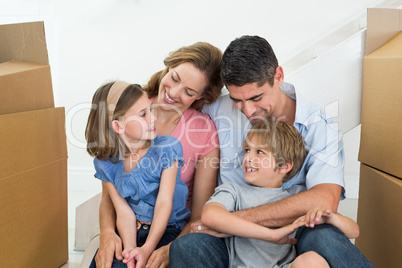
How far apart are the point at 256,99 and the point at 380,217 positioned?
1.86 ft

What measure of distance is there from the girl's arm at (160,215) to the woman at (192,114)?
0.43 ft

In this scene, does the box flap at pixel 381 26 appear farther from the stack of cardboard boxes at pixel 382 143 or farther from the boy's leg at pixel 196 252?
the boy's leg at pixel 196 252

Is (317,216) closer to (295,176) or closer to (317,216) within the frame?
(317,216)

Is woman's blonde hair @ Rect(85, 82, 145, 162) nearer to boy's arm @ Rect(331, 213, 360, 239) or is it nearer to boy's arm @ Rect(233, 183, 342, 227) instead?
boy's arm @ Rect(233, 183, 342, 227)

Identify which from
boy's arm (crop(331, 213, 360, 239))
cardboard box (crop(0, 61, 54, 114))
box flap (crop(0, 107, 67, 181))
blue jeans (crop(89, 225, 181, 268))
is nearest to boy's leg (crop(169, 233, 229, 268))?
blue jeans (crop(89, 225, 181, 268))

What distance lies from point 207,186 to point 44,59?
734mm

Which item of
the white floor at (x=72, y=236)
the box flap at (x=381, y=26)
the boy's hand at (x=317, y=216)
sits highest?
the box flap at (x=381, y=26)

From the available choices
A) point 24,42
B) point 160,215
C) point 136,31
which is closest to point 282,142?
point 160,215

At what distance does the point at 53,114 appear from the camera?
1568 mm

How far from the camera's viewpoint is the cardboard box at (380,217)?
134 cm

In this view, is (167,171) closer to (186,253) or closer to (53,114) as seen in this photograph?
(186,253)

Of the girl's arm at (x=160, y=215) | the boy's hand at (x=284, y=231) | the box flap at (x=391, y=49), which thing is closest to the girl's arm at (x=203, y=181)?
the girl's arm at (x=160, y=215)

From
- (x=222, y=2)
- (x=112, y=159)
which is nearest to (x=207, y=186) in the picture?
(x=112, y=159)

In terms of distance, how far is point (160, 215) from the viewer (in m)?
1.39
